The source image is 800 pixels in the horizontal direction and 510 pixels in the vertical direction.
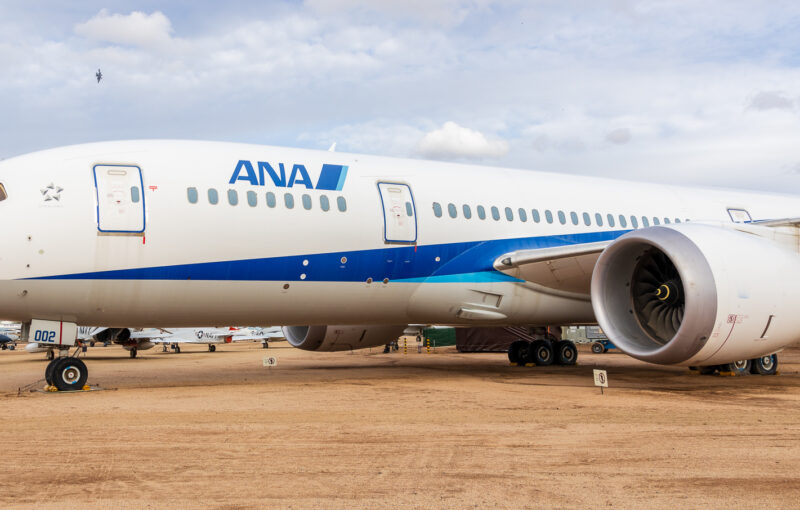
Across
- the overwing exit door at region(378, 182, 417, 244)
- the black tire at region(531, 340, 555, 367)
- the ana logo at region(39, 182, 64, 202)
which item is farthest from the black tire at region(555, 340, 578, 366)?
the ana logo at region(39, 182, 64, 202)

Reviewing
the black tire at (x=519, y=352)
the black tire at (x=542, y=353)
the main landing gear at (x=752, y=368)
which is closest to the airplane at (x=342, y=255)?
the main landing gear at (x=752, y=368)

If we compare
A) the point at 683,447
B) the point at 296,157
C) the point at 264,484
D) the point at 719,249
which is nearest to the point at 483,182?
the point at 296,157

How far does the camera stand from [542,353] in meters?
17.2

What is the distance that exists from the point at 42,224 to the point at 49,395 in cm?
249

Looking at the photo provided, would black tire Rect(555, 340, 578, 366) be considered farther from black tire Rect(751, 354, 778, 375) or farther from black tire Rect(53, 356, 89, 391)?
black tire Rect(53, 356, 89, 391)

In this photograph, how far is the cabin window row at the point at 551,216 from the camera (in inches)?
495

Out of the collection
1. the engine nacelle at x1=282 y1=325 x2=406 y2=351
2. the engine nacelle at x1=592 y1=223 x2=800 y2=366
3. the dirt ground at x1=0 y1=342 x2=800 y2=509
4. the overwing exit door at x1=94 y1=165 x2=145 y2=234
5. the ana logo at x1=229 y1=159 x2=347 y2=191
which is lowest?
the dirt ground at x1=0 y1=342 x2=800 y2=509

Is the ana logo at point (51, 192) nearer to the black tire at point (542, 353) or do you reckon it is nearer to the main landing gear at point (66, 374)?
the main landing gear at point (66, 374)

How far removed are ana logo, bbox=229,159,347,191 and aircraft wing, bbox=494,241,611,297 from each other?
10.6 feet

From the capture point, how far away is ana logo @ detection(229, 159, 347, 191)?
35.7 feet

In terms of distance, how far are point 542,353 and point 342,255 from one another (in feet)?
25.2

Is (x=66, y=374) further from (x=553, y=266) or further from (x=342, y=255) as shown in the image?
(x=553, y=266)

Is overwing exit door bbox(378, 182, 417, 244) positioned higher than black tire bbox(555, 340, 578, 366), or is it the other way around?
overwing exit door bbox(378, 182, 417, 244)

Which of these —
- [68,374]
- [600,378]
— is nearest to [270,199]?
[68,374]
